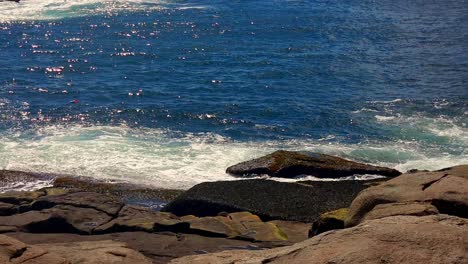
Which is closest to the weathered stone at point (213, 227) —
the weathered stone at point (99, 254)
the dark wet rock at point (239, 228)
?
the dark wet rock at point (239, 228)

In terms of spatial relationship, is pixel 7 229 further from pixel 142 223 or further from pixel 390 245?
pixel 390 245

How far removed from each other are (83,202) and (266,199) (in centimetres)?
762

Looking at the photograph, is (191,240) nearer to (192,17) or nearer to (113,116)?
(113,116)

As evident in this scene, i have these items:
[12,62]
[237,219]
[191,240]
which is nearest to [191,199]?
[237,219]

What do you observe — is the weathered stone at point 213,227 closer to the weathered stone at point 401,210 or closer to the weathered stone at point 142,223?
the weathered stone at point 142,223

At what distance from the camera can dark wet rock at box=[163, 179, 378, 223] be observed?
88.1 ft

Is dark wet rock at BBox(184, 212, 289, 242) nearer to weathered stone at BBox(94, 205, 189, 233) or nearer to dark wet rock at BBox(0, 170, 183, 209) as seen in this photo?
weathered stone at BBox(94, 205, 189, 233)

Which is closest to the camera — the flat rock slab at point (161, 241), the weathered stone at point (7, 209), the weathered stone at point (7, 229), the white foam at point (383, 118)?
the flat rock slab at point (161, 241)

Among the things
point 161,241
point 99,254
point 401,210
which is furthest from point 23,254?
point 401,210

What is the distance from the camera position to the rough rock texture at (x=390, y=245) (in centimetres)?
1069

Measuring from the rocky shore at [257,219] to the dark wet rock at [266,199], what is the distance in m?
0.04

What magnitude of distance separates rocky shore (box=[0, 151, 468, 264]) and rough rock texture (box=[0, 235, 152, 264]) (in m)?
0.02

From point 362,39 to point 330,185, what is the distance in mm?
39528

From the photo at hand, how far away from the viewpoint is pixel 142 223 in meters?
23.8
